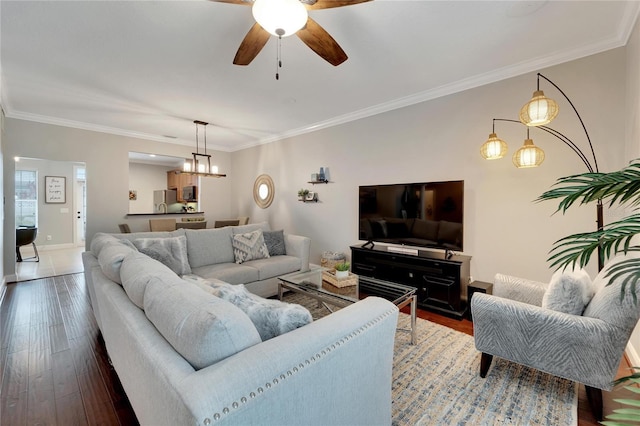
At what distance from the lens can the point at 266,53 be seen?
2631 millimetres

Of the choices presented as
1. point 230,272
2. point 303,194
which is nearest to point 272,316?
point 230,272

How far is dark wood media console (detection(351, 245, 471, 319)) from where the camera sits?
3035 millimetres

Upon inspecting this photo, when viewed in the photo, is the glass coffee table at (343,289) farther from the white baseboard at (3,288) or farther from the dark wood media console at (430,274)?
the white baseboard at (3,288)

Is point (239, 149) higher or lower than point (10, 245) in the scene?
higher

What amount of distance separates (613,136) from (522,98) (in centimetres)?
85

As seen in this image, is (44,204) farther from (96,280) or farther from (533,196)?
(533,196)

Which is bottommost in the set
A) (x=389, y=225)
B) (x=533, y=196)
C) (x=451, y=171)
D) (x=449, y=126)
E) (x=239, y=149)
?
(x=389, y=225)

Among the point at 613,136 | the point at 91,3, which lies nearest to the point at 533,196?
the point at 613,136

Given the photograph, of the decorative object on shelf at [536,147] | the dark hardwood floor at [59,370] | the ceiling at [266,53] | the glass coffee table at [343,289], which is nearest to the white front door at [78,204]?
the ceiling at [266,53]

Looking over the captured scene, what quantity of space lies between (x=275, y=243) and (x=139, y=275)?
2672mm

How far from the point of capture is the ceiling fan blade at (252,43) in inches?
74.9

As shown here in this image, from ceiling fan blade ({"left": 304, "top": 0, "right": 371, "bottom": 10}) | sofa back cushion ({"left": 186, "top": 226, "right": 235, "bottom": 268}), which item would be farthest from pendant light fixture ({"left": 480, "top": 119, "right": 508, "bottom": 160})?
sofa back cushion ({"left": 186, "top": 226, "right": 235, "bottom": 268})

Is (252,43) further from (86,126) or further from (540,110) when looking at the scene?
(86,126)

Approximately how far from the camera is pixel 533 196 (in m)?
2.85
